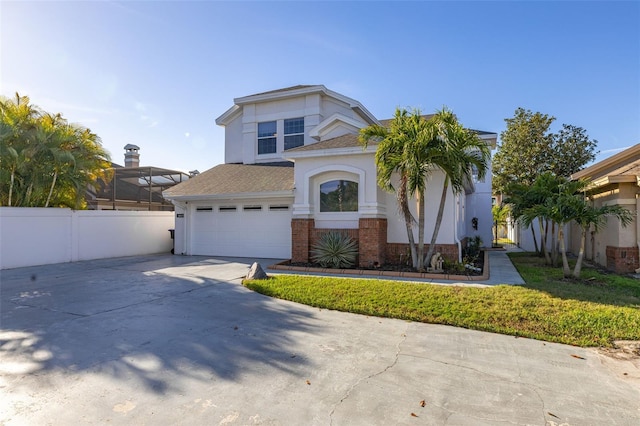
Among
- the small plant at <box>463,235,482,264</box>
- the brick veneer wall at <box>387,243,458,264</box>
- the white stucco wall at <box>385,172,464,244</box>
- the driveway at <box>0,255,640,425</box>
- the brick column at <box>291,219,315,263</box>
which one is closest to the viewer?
the driveway at <box>0,255,640,425</box>

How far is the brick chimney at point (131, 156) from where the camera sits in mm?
26125

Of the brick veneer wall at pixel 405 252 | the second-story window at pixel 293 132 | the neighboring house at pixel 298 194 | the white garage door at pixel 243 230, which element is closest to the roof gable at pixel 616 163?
the neighboring house at pixel 298 194

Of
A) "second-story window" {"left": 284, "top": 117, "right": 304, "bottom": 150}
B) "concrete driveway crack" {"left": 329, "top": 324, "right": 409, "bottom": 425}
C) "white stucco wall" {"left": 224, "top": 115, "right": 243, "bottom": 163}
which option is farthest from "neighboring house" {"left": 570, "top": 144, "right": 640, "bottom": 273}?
"white stucco wall" {"left": 224, "top": 115, "right": 243, "bottom": 163}

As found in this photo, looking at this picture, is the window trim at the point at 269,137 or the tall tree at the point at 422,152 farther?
the window trim at the point at 269,137

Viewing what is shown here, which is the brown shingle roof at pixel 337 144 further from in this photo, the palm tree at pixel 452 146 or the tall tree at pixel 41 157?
the tall tree at pixel 41 157

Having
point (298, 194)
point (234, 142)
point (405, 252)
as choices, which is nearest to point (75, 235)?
point (298, 194)

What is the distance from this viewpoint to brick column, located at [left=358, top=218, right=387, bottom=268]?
10.9 m

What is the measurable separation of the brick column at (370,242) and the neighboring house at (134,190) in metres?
12.6

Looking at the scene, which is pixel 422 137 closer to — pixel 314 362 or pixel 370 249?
pixel 370 249

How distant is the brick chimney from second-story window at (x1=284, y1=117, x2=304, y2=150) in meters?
14.3

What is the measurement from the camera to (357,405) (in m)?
3.33

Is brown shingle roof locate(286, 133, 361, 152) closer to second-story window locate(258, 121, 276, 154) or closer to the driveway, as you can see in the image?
second-story window locate(258, 121, 276, 154)

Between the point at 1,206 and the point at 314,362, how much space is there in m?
13.6

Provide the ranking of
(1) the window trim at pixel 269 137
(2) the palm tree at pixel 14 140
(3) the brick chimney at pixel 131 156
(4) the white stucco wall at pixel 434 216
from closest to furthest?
(4) the white stucco wall at pixel 434 216 < (2) the palm tree at pixel 14 140 < (1) the window trim at pixel 269 137 < (3) the brick chimney at pixel 131 156
